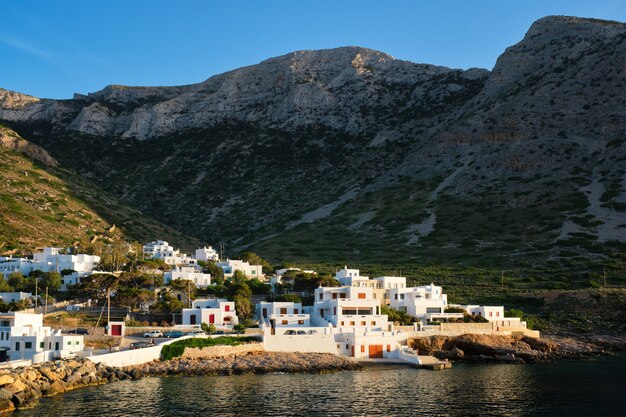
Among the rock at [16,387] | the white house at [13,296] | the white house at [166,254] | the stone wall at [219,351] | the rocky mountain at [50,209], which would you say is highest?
the rocky mountain at [50,209]

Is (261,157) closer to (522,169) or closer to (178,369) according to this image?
(522,169)

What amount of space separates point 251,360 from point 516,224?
9108 centimetres

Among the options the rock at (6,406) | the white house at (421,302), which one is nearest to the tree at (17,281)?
the rock at (6,406)

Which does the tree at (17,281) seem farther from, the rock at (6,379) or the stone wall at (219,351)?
the rock at (6,379)

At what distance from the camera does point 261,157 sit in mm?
197875

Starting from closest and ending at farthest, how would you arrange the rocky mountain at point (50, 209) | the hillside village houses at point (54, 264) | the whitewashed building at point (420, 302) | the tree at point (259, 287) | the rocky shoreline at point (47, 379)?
the rocky shoreline at point (47, 379) → the whitewashed building at point (420, 302) → the tree at point (259, 287) → the hillside village houses at point (54, 264) → the rocky mountain at point (50, 209)

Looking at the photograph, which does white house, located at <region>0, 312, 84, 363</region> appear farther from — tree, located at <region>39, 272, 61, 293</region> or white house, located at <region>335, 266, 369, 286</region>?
white house, located at <region>335, 266, 369, 286</region>

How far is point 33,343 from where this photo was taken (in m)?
57.8

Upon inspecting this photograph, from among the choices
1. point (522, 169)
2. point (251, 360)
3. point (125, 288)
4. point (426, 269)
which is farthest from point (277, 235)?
point (251, 360)

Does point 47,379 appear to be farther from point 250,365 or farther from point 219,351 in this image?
point 219,351

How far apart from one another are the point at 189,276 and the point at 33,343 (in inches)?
1452

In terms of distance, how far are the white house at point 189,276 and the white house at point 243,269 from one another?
24.9 ft

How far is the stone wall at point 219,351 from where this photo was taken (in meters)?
62.4

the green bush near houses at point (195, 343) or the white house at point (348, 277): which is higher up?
the white house at point (348, 277)
